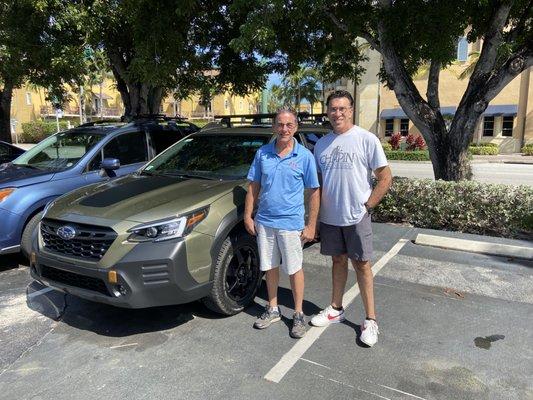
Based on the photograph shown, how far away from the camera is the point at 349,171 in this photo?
3.36 meters

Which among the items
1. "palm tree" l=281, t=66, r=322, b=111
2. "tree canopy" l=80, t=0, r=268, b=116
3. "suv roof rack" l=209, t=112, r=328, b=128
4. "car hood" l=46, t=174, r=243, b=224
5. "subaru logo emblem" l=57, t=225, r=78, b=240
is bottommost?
"subaru logo emblem" l=57, t=225, r=78, b=240

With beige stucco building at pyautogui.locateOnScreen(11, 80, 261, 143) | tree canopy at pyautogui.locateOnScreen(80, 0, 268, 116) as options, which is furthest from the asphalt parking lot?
beige stucco building at pyautogui.locateOnScreen(11, 80, 261, 143)

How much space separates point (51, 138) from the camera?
21.3ft

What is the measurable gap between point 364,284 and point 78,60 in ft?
22.2

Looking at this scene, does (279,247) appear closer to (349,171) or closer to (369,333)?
(349,171)

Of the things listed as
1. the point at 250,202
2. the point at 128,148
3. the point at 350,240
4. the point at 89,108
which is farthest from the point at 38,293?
the point at 89,108

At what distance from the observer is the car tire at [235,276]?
3607 mm

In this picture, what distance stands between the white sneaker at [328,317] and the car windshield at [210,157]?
143 centimetres

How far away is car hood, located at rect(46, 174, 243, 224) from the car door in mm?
1563

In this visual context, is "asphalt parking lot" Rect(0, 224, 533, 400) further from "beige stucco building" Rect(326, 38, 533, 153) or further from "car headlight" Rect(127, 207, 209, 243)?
"beige stucco building" Rect(326, 38, 533, 153)

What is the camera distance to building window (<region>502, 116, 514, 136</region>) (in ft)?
92.8

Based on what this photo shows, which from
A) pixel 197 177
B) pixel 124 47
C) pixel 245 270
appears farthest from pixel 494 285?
pixel 124 47

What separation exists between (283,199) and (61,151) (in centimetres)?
401

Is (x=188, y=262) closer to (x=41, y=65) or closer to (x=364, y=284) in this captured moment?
(x=364, y=284)
